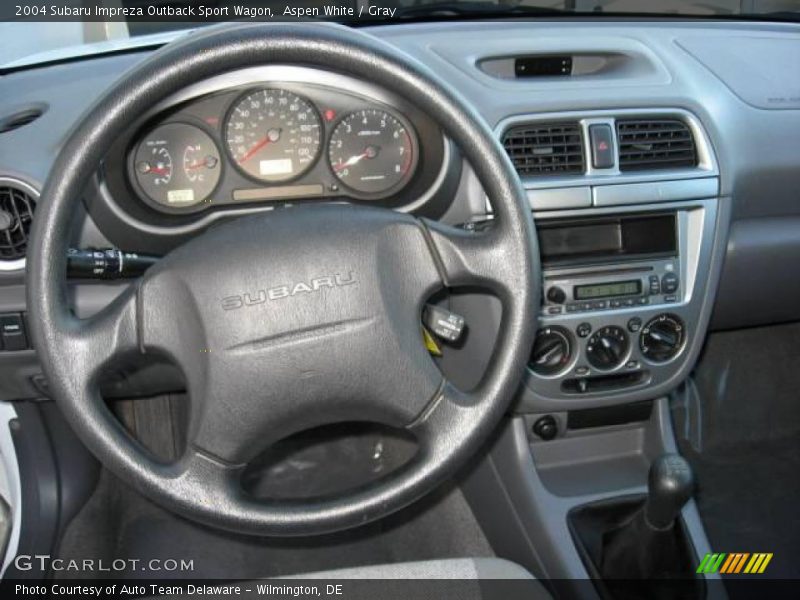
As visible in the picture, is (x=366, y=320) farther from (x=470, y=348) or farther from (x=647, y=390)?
(x=647, y=390)

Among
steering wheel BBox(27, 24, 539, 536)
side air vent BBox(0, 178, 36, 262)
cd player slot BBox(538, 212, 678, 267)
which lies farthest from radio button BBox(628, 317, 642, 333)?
side air vent BBox(0, 178, 36, 262)

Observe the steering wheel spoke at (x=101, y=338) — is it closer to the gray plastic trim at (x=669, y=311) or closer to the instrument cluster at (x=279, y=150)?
the instrument cluster at (x=279, y=150)

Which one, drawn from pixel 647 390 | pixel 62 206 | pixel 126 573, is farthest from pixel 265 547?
pixel 62 206

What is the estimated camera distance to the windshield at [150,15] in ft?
5.99

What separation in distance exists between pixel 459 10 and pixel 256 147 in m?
0.72

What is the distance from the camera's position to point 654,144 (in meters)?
1.87

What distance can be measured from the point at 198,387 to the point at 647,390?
3.84 feet

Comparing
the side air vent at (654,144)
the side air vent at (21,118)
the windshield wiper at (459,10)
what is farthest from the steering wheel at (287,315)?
the windshield wiper at (459,10)

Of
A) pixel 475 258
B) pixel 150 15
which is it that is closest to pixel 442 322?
pixel 475 258

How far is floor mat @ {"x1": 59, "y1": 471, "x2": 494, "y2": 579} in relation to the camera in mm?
2238

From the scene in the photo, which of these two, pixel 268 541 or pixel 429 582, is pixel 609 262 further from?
pixel 268 541

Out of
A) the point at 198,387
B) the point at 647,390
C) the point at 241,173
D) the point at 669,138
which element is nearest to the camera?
the point at 198,387

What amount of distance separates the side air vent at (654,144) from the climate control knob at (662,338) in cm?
35

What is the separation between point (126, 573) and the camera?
217 centimetres
